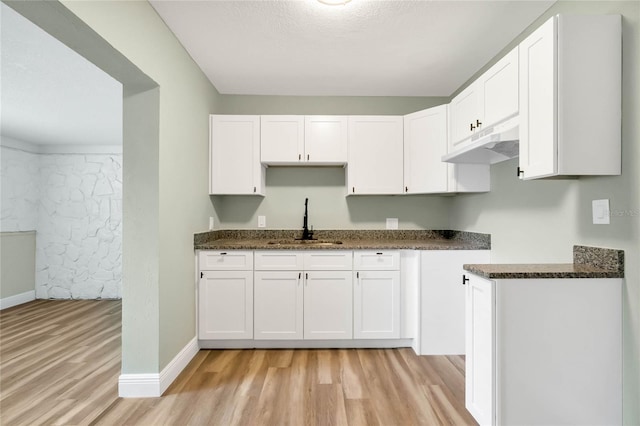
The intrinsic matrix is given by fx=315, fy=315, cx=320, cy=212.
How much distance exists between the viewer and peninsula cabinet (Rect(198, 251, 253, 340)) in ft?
9.12

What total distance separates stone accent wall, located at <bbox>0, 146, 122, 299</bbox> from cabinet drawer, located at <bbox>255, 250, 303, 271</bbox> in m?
3.32

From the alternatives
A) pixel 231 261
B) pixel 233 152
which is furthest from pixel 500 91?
pixel 231 261

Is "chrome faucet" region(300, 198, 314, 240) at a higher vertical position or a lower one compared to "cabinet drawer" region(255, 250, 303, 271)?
higher

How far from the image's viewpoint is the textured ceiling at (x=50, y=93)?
2.23 metres

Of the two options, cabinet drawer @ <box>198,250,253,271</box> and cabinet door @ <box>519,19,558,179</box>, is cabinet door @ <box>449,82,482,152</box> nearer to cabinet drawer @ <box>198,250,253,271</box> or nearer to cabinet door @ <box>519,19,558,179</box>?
cabinet door @ <box>519,19,558,179</box>

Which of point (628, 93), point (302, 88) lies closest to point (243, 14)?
point (302, 88)

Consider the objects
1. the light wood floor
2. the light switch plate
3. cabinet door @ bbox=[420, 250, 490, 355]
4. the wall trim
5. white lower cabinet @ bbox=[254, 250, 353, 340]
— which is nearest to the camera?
the light switch plate

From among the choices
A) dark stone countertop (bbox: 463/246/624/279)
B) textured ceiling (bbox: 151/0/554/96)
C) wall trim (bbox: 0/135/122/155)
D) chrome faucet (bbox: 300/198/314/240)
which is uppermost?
textured ceiling (bbox: 151/0/554/96)

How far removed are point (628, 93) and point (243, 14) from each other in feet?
7.11

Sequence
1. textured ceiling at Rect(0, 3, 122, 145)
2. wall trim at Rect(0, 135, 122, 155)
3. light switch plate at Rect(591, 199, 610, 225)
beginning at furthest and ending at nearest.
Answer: wall trim at Rect(0, 135, 122, 155) → textured ceiling at Rect(0, 3, 122, 145) → light switch plate at Rect(591, 199, 610, 225)

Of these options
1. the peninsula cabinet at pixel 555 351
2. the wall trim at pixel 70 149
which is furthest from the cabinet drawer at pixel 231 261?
the wall trim at pixel 70 149

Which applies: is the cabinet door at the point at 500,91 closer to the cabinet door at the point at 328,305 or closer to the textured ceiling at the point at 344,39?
the textured ceiling at the point at 344,39

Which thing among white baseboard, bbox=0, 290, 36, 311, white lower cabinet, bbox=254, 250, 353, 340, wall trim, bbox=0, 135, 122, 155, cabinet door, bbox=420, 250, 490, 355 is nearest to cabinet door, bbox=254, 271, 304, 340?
white lower cabinet, bbox=254, 250, 353, 340

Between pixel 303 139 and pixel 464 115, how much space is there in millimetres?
1454
